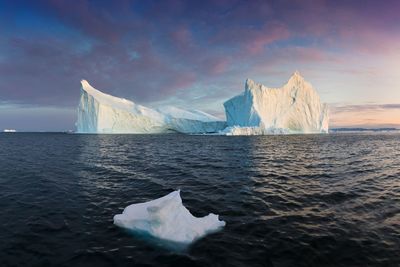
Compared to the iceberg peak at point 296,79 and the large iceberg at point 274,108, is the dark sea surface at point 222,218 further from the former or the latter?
the iceberg peak at point 296,79

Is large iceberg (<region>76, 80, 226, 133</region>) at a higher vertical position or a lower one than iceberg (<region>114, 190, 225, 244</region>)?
higher

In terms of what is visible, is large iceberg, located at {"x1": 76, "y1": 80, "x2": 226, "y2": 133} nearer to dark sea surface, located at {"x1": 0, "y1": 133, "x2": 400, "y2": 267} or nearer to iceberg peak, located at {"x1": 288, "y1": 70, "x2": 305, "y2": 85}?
iceberg peak, located at {"x1": 288, "y1": 70, "x2": 305, "y2": 85}

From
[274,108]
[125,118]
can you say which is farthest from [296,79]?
[125,118]

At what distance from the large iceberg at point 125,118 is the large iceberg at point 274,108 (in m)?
13.7


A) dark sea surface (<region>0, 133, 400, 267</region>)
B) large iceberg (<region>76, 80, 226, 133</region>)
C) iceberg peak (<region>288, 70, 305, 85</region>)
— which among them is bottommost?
dark sea surface (<region>0, 133, 400, 267</region>)

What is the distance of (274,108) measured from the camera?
7481cm

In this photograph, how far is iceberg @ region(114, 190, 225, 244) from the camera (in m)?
7.26

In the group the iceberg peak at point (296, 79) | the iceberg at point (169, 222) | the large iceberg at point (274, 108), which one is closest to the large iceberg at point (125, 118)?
the large iceberg at point (274, 108)

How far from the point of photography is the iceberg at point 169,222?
7.26 m

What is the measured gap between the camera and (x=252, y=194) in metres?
12.1

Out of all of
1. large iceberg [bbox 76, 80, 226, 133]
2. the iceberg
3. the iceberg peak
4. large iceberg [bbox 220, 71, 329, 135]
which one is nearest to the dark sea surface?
the iceberg

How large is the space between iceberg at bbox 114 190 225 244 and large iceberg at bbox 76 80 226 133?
6650cm

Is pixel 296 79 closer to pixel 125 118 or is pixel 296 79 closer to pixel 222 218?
pixel 125 118

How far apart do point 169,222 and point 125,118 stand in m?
72.6
